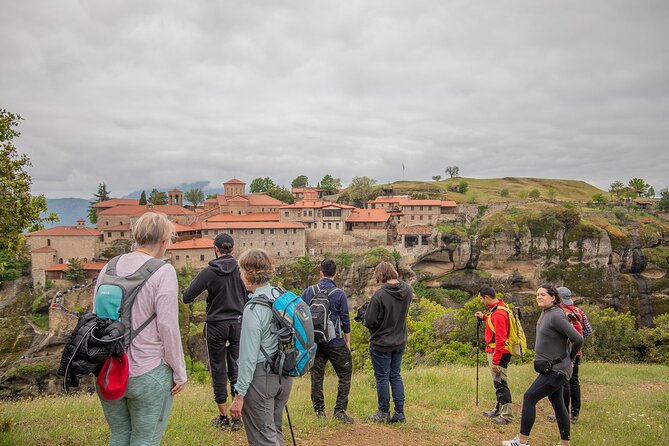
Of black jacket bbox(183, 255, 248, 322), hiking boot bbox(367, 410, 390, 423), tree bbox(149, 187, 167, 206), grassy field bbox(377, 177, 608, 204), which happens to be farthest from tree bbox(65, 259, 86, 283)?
grassy field bbox(377, 177, 608, 204)

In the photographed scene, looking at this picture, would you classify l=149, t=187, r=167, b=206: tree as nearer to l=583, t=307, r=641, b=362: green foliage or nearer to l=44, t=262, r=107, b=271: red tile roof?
l=44, t=262, r=107, b=271: red tile roof

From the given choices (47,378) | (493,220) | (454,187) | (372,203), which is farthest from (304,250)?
(454,187)

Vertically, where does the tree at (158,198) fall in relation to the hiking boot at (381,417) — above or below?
above

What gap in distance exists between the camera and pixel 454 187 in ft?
320

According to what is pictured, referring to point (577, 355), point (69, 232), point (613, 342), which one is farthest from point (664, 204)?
point (69, 232)

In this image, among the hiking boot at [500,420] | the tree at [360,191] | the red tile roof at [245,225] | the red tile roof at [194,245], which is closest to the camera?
the hiking boot at [500,420]

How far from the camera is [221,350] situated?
586 centimetres

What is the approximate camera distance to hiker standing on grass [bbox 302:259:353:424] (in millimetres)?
6332

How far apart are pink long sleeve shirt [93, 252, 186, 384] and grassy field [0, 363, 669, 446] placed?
2612mm

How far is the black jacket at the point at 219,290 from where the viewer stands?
569cm

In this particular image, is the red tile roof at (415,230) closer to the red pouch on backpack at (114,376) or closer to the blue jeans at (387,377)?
the blue jeans at (387,377)

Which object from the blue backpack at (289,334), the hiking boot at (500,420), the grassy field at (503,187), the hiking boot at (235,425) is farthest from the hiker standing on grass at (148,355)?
the grassy field at (503,187)

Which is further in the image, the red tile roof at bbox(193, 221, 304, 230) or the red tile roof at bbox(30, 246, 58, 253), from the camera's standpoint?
the red tile roof at bbox(193, 221, 304, 230)

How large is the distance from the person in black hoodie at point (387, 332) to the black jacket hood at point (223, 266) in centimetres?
220
